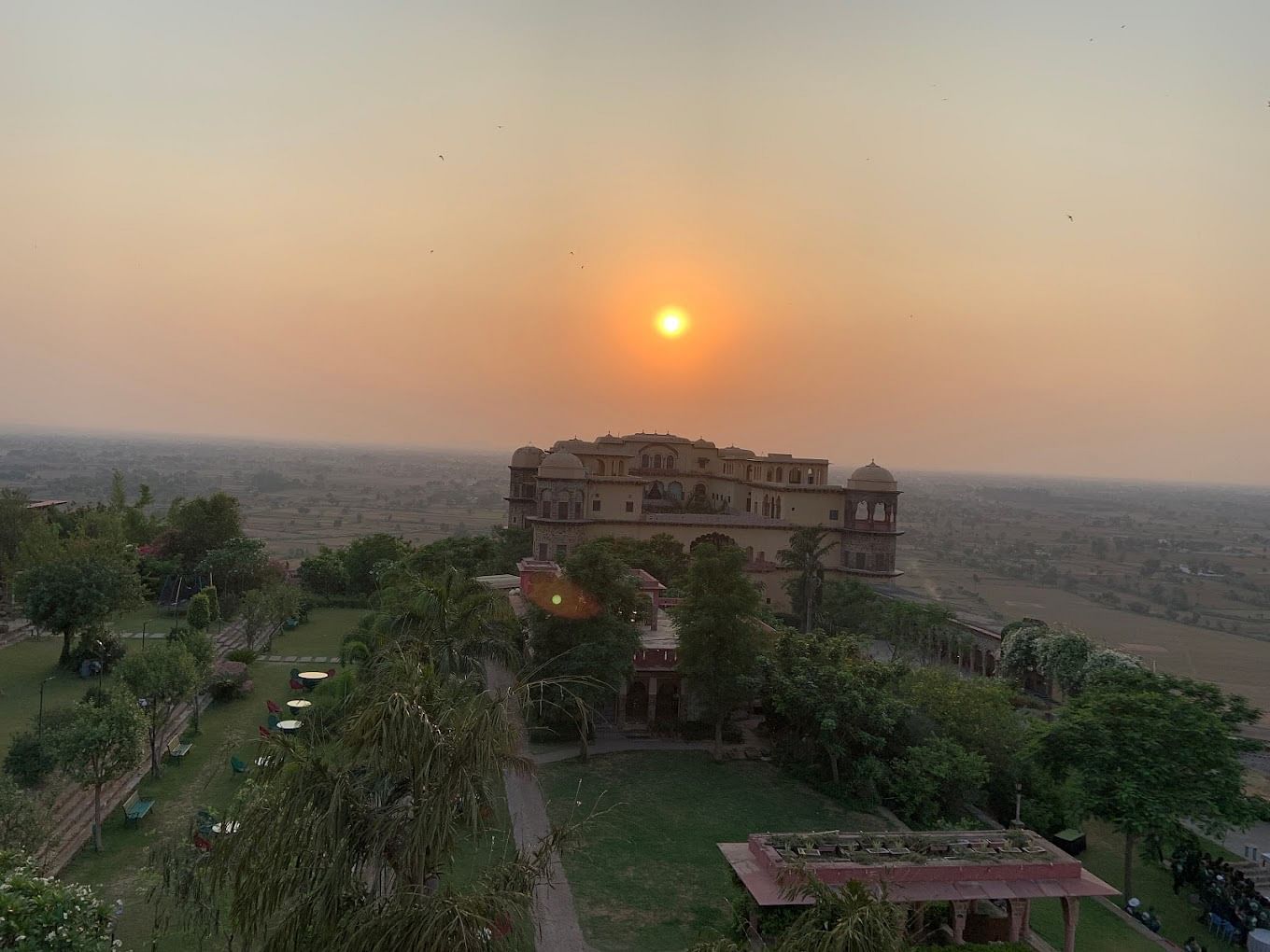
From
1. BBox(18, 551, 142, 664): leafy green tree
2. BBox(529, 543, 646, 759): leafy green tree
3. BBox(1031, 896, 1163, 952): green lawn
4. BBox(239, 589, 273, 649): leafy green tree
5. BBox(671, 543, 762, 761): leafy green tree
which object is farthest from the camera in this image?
BBox(239, 589, 273, 649): leafy green tree

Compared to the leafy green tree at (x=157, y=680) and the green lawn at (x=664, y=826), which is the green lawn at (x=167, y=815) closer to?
the leafy green tree at (x=157, y=680)

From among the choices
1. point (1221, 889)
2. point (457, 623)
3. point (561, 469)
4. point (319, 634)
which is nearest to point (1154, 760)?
point (1221, 889)

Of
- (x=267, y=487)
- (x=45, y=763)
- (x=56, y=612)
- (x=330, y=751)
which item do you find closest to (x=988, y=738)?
(x=330, y=751)

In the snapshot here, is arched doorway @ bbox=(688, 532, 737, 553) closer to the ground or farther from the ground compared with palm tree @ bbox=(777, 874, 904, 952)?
closer to the ground

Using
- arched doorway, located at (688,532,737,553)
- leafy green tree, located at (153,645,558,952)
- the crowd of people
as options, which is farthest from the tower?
leafy green tree, located at (153,645,558,952)

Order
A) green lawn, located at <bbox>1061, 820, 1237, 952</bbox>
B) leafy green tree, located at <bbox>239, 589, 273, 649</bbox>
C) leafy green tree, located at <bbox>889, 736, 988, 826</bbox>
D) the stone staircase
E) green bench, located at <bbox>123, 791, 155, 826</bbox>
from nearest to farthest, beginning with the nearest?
the stone staircase, green lawn, located at <bbox>1061, 820, 1237, 952</bbox>, green bench, located at <bbox>123, 791, 155, 826</bbox>, leafy green tree, located at <bbox>889, 736, 988, 826</bbox>, leafy green tree, located at <bbox>239, 589, 273, 649</bbox>

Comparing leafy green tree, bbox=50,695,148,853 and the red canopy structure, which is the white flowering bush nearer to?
leafy green tree, bbox=50,695,148,853
